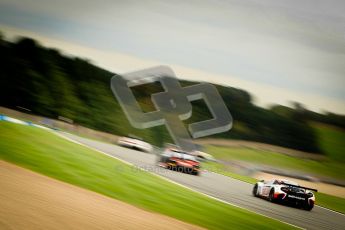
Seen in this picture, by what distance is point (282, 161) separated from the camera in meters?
8.49

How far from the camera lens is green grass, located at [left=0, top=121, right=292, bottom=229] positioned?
6855mm

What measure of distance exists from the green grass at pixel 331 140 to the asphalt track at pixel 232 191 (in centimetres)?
152

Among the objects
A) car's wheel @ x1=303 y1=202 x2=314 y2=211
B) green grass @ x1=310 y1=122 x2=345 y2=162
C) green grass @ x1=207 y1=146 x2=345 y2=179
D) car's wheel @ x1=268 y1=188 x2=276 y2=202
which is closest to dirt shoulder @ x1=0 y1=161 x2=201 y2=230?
car's wheel @ x1=268 y1=188 x2=276 y2=202

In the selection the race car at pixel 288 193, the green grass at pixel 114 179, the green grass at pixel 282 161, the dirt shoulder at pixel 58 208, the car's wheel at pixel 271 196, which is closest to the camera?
the dirt shoulder at pixel 58 208

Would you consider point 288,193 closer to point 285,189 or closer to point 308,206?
point 285,189

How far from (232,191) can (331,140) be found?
285 centimetres

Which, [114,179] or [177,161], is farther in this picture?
[177,161]

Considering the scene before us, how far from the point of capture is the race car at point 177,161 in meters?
8.24

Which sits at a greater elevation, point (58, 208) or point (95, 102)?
point (95, 102)

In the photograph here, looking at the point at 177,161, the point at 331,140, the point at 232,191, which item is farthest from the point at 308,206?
the point at 177,161
